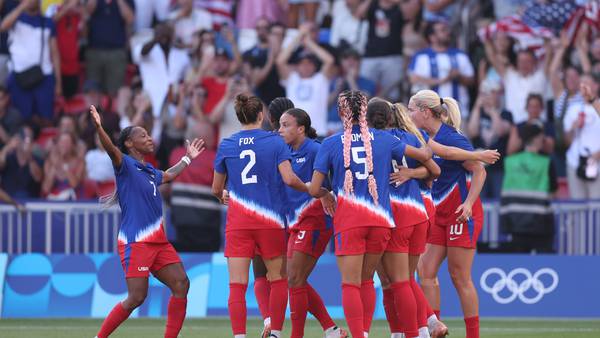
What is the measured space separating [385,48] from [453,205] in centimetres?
857

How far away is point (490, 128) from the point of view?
19922mm

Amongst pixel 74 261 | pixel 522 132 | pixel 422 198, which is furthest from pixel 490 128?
pixel 422 198

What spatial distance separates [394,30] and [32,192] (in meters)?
6.21

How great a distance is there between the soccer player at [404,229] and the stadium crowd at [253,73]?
693 centimetres

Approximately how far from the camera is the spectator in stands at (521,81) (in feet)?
65.6

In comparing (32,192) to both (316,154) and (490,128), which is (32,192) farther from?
(316,154)

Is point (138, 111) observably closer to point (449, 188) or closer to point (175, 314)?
point (175, 314)


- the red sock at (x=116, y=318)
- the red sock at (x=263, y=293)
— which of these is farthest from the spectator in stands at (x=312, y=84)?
the red sock at (x=116, y=318)

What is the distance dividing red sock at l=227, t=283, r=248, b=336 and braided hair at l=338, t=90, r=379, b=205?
1.51 meters

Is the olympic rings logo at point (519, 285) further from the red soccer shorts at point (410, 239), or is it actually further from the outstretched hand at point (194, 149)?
the outstretched hand at point (194, 149)

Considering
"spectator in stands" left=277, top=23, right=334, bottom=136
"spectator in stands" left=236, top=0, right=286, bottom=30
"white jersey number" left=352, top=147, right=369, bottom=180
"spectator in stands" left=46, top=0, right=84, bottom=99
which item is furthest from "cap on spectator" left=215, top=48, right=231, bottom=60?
"white jersey number" left=352, top=147, right=369, bottom=180

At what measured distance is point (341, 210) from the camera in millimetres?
11555

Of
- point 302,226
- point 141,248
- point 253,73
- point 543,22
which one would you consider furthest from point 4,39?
point 302,226

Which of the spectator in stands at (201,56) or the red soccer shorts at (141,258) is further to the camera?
the spectator in stands at (201,56)
